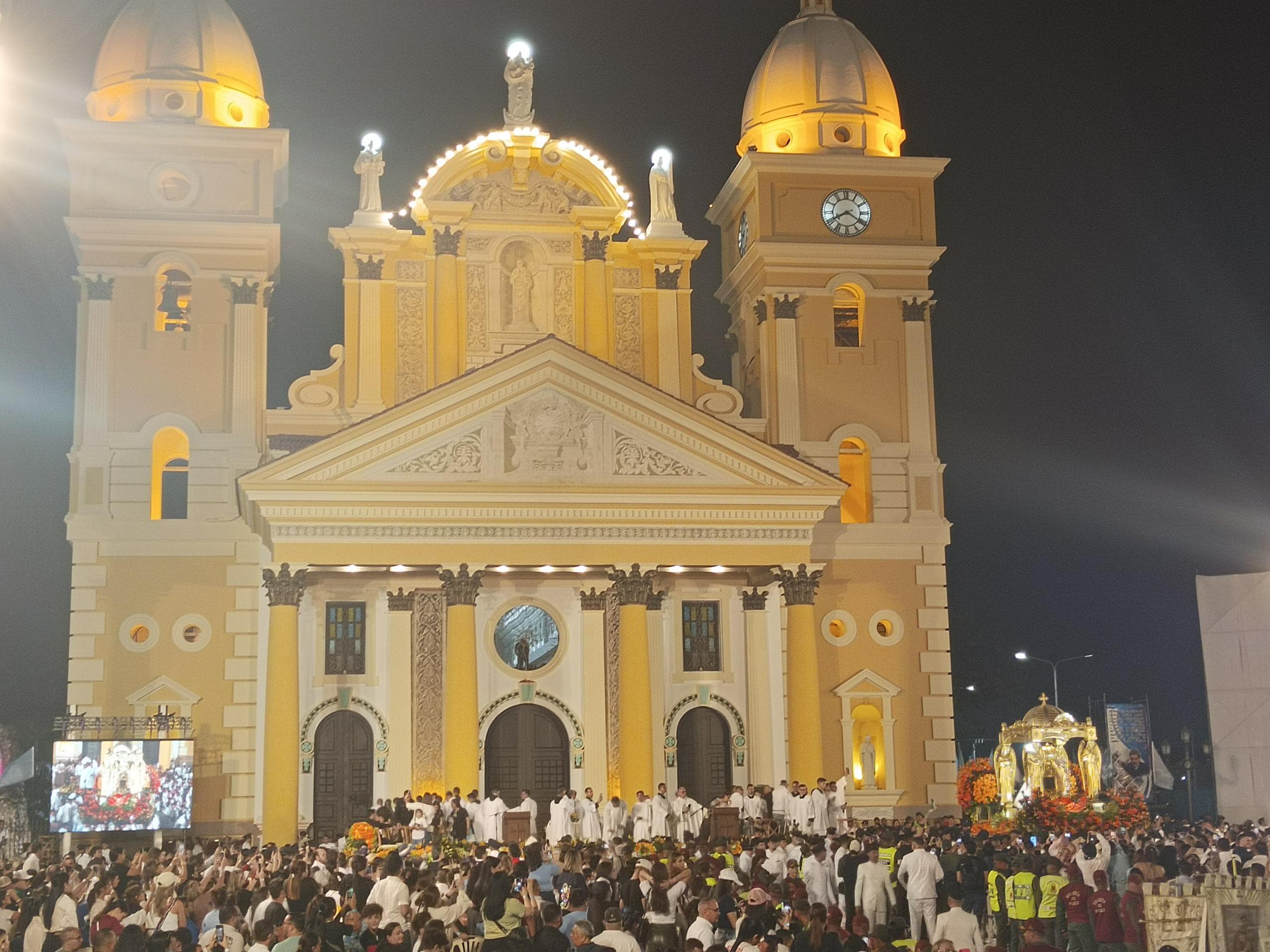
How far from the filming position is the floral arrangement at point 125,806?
36562 millimetres

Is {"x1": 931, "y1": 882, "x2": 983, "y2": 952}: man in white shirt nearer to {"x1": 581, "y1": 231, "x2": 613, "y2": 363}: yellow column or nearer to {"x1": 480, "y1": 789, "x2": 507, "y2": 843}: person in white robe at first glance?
{"x1": 480, "y1": 789, "x2": 507, "y2": 843}: person in white robe

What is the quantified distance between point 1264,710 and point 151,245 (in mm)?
31392

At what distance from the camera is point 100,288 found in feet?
143

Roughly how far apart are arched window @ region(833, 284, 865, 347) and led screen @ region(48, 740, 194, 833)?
2101cm

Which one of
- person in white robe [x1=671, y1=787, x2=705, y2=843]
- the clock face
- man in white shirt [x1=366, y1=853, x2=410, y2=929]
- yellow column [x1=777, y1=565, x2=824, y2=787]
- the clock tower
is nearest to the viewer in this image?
man in white shirt [x1=366, y1=853, x2=410, y2=929]

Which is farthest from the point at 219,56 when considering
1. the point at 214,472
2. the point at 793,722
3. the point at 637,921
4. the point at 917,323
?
the point at 637,921

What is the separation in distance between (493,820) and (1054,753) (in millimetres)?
13678

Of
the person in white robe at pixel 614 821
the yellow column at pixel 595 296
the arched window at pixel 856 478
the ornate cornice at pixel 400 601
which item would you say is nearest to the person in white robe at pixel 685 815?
the person in white robe at pixel 614 821

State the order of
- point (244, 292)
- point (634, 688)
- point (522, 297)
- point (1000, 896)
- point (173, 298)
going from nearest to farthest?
1. point (1000, 896)
2. point (634, 688)
3. point (244, 292)
4. point (173, 298)
5. point (522, 297)

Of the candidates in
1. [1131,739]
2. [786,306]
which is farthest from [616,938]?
[1131,739]

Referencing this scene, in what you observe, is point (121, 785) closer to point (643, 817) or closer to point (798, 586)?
point (643, 817)

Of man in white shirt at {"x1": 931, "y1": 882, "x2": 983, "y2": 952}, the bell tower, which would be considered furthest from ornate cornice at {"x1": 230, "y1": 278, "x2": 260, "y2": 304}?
man in white shirt at {"x1": 931, "y1": 882, "x2": 983, "y2": 952}

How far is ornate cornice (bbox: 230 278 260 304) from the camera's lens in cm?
4403

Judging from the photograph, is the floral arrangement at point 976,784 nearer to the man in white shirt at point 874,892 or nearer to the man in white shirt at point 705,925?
the man in white shirt at point 874,892
